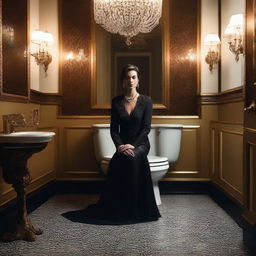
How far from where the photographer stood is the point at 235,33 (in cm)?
254

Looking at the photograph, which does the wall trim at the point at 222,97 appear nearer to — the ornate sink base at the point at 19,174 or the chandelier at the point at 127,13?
the chandelier at the point at 127,13

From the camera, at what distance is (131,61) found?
10.6ft

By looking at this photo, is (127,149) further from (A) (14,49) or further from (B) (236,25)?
(B) (236,25)

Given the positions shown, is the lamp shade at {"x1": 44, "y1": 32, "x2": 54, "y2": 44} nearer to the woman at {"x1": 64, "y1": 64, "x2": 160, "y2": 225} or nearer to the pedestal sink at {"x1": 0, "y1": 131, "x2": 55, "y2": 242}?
the woman at {"x1": 64, "y1": 64, "x2": 160, "y2": 225}

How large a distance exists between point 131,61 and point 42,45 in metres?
0.82

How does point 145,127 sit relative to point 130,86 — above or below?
below

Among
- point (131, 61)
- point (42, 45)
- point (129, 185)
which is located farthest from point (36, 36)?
point (129, 185)

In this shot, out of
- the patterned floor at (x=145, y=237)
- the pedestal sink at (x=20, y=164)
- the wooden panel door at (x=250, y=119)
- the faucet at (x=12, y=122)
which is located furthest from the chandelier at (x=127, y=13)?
the patterned floor at (x=145, y=237)

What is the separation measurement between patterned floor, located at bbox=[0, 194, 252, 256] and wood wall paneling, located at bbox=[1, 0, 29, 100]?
3.00ft

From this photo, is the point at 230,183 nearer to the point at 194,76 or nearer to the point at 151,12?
the point at 194,76

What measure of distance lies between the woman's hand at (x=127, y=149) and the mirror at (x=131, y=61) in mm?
916

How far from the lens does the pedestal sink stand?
184 cm

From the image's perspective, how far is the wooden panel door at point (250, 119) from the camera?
1.89m

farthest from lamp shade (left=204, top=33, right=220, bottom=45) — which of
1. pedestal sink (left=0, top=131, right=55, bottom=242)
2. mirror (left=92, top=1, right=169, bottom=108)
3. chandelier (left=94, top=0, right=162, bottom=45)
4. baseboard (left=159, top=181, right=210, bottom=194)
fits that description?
pedestal sink (left=0, top=131, right=55, bottom=242)
